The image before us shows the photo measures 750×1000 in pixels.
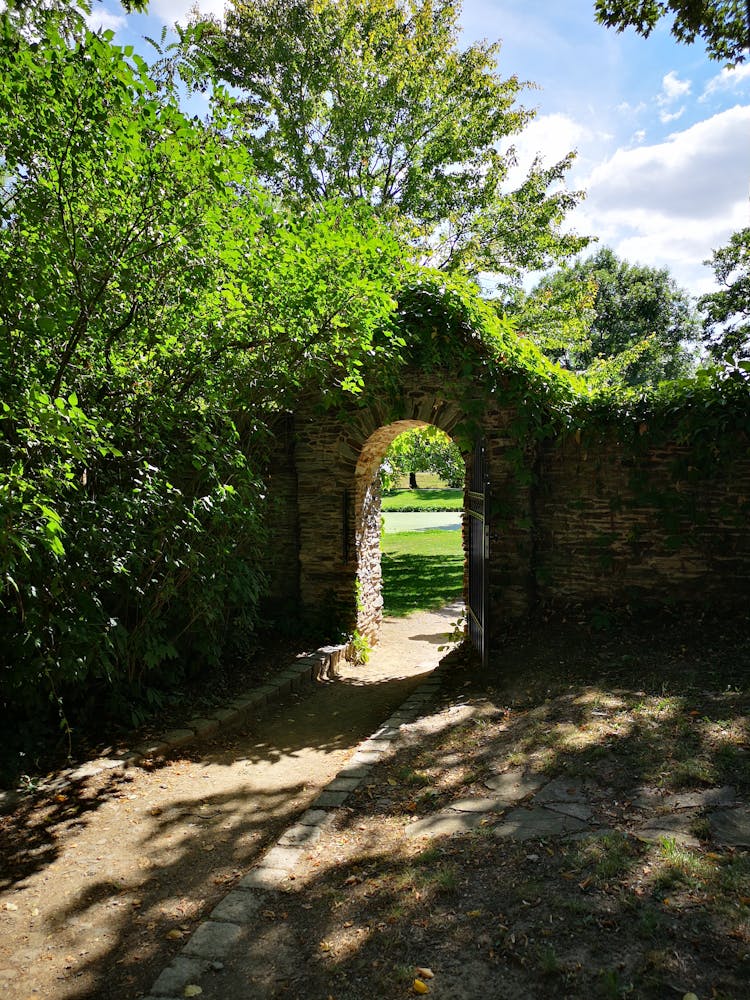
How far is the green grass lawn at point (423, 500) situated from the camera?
3497cm

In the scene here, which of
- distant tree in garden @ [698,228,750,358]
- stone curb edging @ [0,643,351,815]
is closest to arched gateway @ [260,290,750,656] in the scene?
stone curb edging @ [0,643,351,815]

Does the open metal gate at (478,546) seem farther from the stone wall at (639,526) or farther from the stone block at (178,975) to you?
the stone block at (178,975)

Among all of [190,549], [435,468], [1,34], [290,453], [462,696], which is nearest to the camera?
[1,34]

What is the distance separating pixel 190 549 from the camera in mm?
5199

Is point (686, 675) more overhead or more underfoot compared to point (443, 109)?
more underfoot

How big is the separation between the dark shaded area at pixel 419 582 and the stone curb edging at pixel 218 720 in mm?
3748

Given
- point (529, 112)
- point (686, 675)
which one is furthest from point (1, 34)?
point (529, 112)

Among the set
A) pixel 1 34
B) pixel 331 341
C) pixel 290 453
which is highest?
pixel 1 34

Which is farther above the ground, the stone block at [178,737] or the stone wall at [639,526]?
the stone wall at [639,526]

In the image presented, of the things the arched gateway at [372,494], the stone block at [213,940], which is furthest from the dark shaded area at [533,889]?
the arched gateway at [372,494]

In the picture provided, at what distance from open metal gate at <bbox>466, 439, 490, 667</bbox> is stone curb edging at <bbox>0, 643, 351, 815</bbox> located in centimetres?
175

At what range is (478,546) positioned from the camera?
7375mm

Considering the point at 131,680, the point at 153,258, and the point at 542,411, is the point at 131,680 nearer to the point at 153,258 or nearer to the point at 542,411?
the point at 153,258

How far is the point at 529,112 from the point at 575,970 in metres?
16.1
